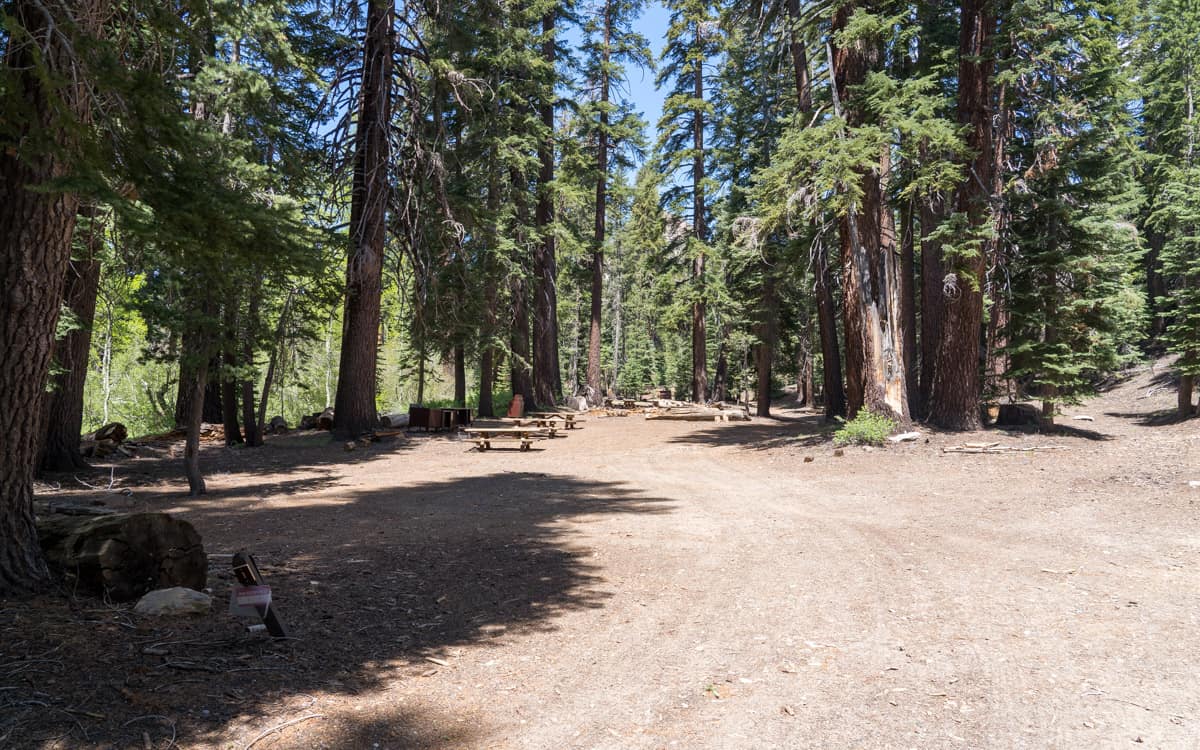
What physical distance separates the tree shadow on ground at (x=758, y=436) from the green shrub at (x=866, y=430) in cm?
110

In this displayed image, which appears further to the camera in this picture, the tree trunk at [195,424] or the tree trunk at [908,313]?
the tree trunk at [908,313]

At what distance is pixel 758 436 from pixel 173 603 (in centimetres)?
1626

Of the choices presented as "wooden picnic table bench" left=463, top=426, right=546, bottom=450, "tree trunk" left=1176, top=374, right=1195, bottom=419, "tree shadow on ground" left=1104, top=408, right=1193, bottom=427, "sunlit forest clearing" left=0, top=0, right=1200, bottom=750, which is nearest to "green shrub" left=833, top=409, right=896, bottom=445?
"sunlit forest clearing" left=0, top=0, right=1200, bottom=750

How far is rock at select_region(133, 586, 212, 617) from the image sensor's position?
458 cm

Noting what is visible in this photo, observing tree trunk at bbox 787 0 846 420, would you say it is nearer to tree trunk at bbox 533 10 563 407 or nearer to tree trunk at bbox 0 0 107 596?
tree trunk at bbox 533 10 563 407

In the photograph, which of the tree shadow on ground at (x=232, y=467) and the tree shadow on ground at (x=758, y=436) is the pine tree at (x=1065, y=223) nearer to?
the tree shadow on ground at (x=758, y=436)

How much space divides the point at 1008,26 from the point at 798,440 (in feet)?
33.2

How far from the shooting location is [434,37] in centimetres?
2045

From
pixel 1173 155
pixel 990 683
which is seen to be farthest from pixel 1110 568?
pixel 1173 155

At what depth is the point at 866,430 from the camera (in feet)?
46.3

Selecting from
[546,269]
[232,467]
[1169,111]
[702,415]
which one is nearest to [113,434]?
[232,467]

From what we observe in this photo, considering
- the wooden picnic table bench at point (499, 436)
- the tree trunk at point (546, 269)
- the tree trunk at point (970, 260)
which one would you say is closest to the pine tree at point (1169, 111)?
the tree trunk at point (970, 260)

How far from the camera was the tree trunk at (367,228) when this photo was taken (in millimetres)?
15859

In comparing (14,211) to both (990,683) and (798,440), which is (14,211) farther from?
(798,440)
